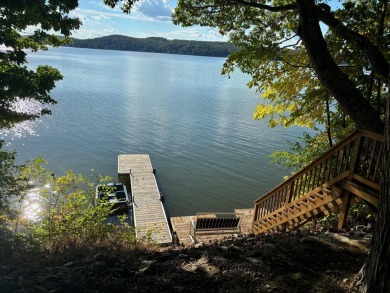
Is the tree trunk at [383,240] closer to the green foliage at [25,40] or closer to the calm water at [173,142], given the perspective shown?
the green foliage at [25,40]

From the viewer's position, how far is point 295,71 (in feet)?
35.8

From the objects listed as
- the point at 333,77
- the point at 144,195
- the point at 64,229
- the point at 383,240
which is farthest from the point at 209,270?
the point at 144,195

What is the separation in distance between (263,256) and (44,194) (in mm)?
6807

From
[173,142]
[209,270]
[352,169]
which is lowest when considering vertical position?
[173,142]

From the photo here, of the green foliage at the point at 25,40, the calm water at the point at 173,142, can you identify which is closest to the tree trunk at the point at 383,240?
the green foliage at the point at 25,40

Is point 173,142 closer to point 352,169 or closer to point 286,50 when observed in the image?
point 286,50

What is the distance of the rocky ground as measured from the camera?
16.6ft

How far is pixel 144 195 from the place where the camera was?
24.0 meters

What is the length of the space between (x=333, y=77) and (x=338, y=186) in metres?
2.49

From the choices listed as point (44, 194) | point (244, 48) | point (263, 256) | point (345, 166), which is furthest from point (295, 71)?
point (44, 194)

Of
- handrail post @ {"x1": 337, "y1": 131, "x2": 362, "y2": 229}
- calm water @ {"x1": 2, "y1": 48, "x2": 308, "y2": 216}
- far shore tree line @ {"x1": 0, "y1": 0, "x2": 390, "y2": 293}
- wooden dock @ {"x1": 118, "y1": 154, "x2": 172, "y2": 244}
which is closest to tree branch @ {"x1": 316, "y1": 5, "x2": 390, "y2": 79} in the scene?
far shore tree line @ {"x1": 0, "y1": 0, "x2": 390, "y2": 293}

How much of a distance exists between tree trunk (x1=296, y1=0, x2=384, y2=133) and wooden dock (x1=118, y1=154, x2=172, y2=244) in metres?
11.4

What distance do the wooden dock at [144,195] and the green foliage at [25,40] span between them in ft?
27.0

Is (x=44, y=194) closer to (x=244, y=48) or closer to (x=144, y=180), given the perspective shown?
(x=244, y=48)
